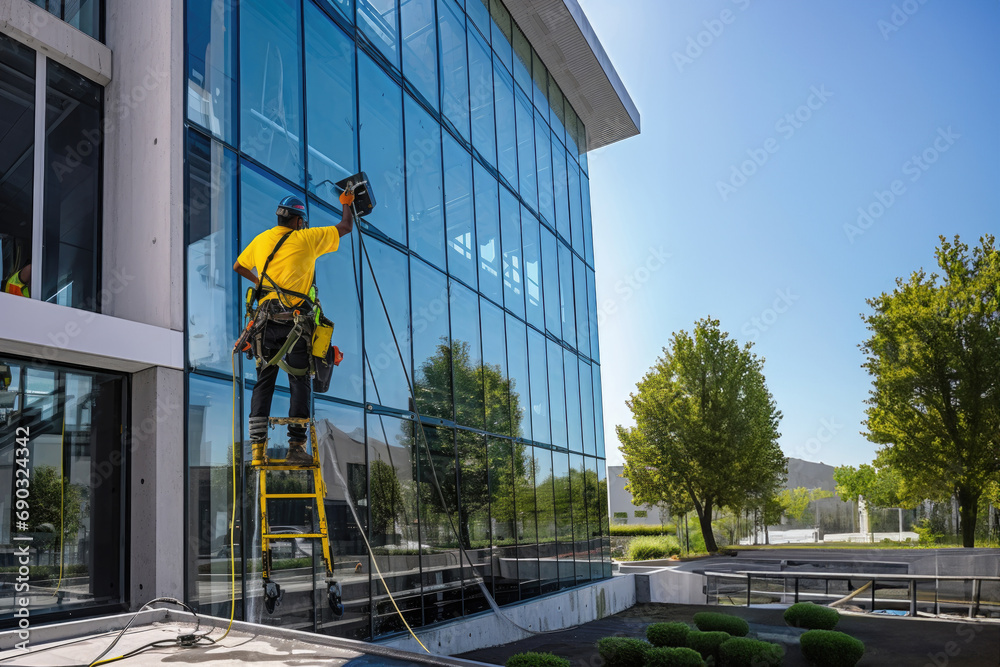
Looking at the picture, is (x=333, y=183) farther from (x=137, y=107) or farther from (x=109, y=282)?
(x=109, y=282)

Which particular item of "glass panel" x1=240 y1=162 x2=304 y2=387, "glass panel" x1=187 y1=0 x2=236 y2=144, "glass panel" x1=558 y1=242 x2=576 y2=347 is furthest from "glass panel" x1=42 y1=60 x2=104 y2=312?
"glass panel" x1=558 y1=242 x2=576 y2=347

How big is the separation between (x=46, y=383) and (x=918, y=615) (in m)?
18.8

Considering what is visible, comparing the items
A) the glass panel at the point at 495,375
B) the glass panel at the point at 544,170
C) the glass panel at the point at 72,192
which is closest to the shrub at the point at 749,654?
the glass panel at the point at 495,375

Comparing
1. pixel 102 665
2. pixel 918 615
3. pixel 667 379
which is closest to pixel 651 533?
pixel 667 379

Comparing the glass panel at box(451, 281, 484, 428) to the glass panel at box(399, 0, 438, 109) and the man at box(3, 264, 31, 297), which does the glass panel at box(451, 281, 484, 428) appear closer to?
the glass panel at box(399, 0, 438, 109)

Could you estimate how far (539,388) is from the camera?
19.4 meters

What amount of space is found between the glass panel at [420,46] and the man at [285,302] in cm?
796

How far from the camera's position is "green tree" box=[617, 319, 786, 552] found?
34.4 meters

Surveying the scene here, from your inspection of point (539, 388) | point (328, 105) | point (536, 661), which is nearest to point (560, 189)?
point (539, 388)

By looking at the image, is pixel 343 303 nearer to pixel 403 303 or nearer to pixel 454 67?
pixel 403 303

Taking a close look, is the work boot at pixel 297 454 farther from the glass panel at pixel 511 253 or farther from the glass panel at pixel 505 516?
the glass panel at pixel 511 253

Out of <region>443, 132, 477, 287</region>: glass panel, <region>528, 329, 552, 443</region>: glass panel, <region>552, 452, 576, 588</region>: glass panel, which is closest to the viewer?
<region>443, 132, 477, 287</region>: glass panel

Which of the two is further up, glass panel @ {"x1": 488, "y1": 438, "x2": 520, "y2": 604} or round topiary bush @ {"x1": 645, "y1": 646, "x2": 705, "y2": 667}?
glass panel @ {"x1": 488, "y1": 438, "x2": 520, "y2": 604}

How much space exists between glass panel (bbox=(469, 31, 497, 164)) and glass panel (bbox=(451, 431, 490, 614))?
267 inches
